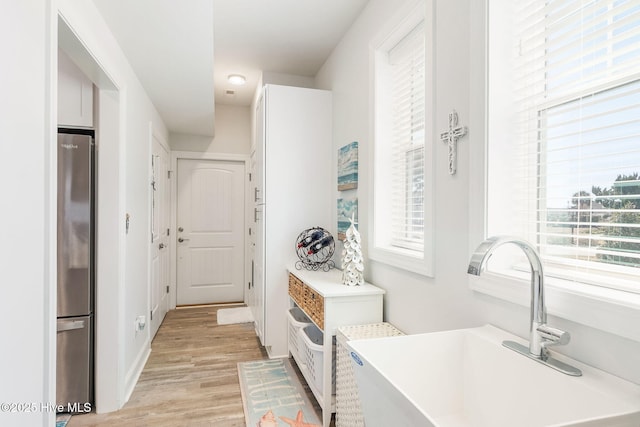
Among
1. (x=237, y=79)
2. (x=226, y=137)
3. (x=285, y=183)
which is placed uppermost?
(x=237, y=79)

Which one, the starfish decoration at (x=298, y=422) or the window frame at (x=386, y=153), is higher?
the window frame at (x=386, y=153)

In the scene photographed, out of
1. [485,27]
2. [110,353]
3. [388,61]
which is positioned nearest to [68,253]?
[110,353]

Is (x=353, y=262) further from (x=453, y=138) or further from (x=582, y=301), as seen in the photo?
(x=582, y=301)

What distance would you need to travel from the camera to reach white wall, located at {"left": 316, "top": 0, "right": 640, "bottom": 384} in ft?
3.23

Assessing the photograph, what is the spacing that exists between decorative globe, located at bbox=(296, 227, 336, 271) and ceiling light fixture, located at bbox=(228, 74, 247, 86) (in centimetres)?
197

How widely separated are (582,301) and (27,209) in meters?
1.76

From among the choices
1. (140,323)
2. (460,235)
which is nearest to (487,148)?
(460,235)

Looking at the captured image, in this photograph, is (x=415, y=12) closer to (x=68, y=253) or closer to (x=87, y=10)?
(x=87, y=10)

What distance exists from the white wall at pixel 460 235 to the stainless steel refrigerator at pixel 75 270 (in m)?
1.93

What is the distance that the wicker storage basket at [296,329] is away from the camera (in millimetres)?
2518

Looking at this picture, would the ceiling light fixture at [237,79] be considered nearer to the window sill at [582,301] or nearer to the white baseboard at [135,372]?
the white baseboard at [135,372]

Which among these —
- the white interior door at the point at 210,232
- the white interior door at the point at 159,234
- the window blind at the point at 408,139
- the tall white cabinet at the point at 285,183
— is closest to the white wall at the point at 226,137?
the white interior door at the point at 210,232

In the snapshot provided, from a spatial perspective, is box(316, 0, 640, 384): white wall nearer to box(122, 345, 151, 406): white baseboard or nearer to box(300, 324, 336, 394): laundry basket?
box(300, 324, 336, 394): laundry basket

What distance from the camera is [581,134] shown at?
42.8 inches
